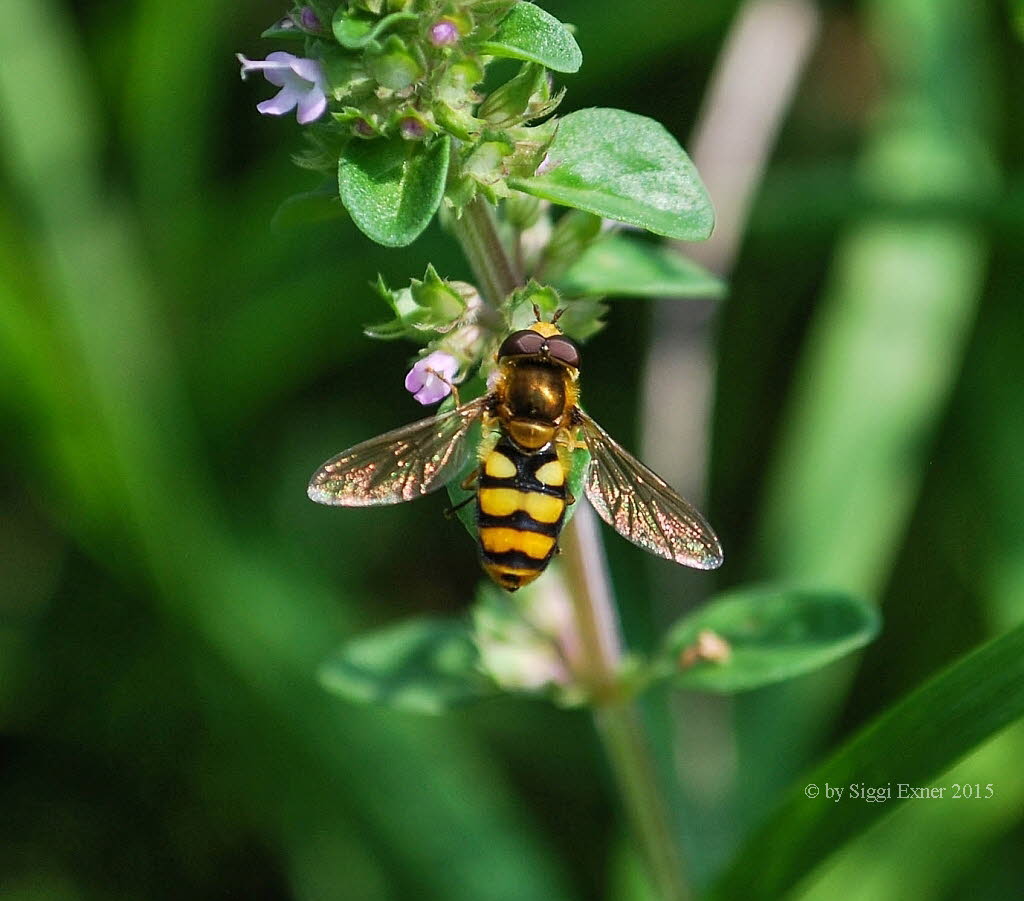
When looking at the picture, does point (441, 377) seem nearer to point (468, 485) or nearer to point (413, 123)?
point (468, 485)

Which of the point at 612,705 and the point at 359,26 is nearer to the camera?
the point at 359,26

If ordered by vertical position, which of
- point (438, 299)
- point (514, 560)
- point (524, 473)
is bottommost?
point (514, 560)

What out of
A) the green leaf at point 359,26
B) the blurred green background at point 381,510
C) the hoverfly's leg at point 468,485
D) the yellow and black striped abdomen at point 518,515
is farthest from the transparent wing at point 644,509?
the blurred green background at point 381,510

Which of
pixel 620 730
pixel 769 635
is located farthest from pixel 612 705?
pixel 769 635

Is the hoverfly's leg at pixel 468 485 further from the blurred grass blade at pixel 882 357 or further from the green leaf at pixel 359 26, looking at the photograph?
the blurred grass blade at pixel 882 357

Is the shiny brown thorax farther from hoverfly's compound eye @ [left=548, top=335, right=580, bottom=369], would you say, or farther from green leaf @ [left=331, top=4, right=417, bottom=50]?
green leaf @ [left=331, top=4, right=417, bottom=50]

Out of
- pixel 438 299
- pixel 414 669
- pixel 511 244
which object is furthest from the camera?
pixel 414 669

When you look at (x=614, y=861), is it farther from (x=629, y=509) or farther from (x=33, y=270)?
(x=33, y=270)
